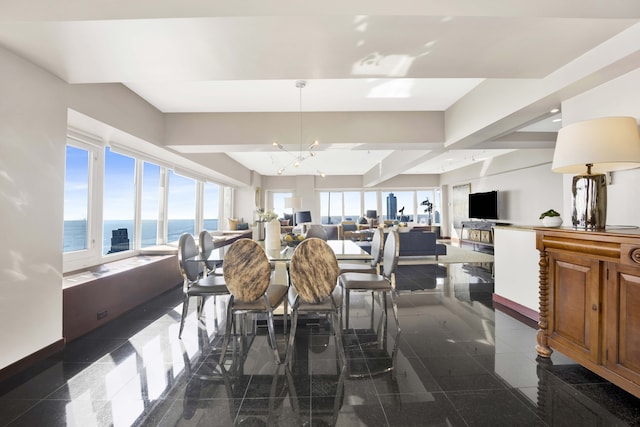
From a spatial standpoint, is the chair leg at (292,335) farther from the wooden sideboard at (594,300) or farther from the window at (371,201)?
the window at (371,201)

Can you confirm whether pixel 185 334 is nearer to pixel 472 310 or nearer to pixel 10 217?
pixel 10 217

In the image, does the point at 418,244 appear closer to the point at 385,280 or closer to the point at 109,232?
the point at 385,280

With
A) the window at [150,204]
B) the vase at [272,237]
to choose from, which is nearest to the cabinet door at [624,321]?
the vase at [272,237]

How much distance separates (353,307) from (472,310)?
4.65 feet

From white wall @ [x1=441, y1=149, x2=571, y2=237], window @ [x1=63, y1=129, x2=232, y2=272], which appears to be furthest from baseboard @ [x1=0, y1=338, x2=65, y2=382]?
white wall @ [x1=441, y1=149, x2=571, y2=237]

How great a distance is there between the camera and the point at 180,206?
19.9 ft

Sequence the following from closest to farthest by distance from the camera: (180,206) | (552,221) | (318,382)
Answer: (318,382)
(552,221)
(180,206)

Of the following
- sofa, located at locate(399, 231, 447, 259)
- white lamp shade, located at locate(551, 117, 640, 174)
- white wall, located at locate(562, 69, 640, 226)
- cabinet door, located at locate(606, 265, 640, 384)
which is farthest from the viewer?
sofa, located at locate(399, 231, 447, 259)

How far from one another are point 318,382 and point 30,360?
2238 mm

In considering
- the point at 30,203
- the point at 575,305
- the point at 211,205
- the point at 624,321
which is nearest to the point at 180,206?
the point at 211,205

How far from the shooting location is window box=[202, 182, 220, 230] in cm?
753

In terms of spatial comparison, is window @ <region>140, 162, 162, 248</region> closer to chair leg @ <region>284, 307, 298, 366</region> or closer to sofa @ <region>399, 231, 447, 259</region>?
chair leg @ <region>284, 307, 298, 366</region>

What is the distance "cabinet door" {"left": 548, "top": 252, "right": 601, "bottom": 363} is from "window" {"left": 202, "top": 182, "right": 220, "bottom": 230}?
7.05 m

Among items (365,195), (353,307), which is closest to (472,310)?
(353,307)
